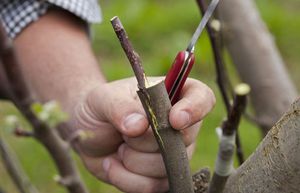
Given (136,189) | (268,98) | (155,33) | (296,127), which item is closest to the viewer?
(296,127)

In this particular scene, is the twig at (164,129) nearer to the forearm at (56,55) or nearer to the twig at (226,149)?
the twig at (226,149)

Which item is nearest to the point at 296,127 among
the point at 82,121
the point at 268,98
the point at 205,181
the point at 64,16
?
the point at 205,181

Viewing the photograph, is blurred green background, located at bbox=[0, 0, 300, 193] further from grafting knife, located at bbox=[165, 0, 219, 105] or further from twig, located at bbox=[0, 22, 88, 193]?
grafting knife, located at bbox=[165, 0, 219, 105]

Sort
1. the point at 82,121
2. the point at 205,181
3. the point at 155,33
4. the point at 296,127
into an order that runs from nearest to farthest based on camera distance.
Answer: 1. the point at 296,127
2. the point at 205,181
3. the point at 82,121
4. the point at 155,33

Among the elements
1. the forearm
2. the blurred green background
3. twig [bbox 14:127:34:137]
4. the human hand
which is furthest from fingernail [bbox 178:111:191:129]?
the blurred green background

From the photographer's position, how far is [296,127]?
0.61 metres

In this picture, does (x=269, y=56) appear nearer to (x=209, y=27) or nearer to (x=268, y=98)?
(x=268, y=98)

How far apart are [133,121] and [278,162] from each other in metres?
0.27

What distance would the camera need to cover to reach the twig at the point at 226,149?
0.75 metres

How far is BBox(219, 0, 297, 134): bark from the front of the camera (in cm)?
142

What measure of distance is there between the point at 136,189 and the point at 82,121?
290 mm

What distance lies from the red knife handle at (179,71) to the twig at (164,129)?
2.2 inches

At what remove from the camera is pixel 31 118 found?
1.08 meters

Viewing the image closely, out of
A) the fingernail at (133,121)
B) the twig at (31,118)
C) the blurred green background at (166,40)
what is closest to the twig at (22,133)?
the twig at (31,118)
